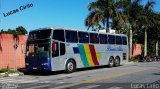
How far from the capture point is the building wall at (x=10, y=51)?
28.3 m

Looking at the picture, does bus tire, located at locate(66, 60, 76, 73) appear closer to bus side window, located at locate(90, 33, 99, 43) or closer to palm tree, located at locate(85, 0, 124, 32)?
bus side window, located at locate(90, 33, 99, 43)

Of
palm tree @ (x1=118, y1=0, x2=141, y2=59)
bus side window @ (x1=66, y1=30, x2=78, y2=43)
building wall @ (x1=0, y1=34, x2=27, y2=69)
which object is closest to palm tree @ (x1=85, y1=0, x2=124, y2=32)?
palm tree @ (x1=118, y1=0, x2=141, y2=59)

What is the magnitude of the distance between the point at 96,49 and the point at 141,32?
1167 inches

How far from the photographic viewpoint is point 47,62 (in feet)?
77.6

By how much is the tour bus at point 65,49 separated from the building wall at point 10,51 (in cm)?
387

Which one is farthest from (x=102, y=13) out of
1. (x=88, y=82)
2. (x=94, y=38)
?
(x=88, y=82)

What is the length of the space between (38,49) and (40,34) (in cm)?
107

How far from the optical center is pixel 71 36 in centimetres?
2588

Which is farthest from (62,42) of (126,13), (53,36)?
(126,13)

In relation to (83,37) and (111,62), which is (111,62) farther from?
(83,37)

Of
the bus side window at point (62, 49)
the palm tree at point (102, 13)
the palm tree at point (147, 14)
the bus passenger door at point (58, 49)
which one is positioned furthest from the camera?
the palm tree at point (147, 14)

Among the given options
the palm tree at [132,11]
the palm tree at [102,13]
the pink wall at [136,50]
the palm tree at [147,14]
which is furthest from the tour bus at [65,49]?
the pink wall at [136,50]

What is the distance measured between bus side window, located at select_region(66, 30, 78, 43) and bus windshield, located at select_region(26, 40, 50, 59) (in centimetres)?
203

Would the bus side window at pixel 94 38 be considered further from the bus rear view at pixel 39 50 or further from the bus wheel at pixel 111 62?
the bus rear view at pixel 39 50
